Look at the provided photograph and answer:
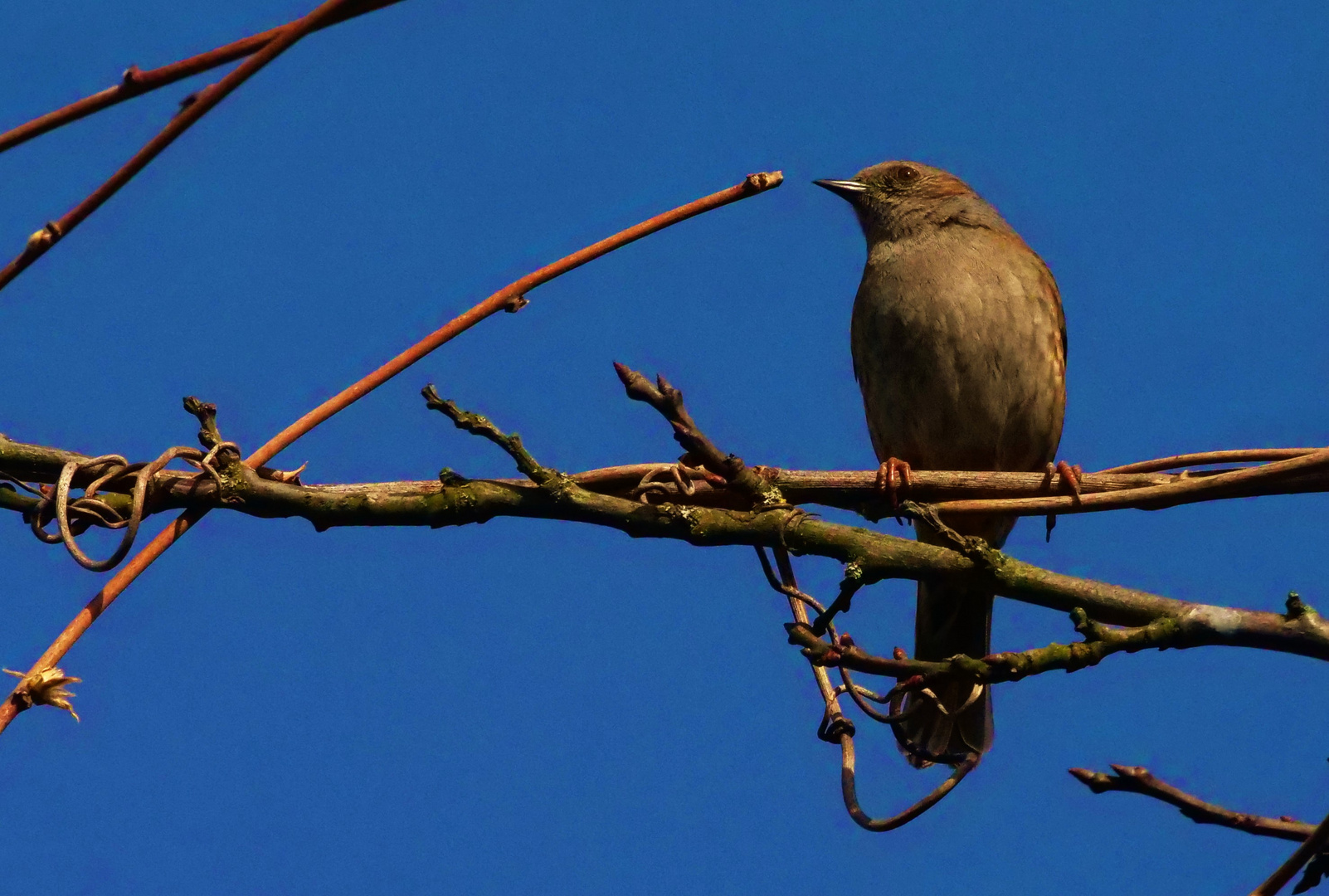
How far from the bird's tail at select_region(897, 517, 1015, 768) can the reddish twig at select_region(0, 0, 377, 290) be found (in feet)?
9.58

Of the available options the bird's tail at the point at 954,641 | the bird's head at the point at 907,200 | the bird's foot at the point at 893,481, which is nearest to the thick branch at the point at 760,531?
the bird's foot at the point at 893,481

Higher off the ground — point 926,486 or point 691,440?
point 926,486

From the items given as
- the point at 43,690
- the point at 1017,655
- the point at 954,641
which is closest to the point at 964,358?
the point at 954,641

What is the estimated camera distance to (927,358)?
19.1ft

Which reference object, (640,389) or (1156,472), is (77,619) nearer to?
(640,389)

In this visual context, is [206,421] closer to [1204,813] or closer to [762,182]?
[762,182]

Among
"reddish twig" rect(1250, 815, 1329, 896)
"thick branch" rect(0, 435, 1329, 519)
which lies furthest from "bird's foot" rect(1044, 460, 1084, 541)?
"reddish twig" rect(1250, 815, 1329, 896)

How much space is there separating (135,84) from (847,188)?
5547 millimetres

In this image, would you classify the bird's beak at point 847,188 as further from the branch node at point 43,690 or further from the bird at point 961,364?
the branch node at point 43,690

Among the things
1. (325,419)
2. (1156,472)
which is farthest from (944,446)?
(325,419)

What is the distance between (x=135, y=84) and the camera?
6.46 ft

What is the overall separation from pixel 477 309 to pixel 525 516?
0.48m

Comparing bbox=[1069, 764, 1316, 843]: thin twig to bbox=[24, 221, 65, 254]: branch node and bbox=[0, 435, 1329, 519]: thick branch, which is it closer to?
bbox=[0, 435, 1329, 519]: thick branch

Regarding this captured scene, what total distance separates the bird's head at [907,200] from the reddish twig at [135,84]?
4.87 meters
